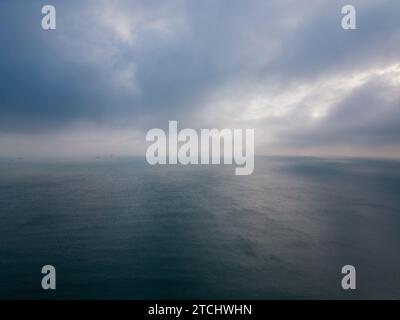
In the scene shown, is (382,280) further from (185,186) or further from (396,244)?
(185,186)

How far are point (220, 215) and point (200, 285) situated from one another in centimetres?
1699

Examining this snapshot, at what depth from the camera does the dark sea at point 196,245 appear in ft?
66.9

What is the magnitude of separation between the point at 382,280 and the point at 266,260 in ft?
31.0

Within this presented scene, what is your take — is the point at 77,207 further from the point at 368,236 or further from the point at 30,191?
the point at 368,236

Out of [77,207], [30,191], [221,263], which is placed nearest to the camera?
[221,263]

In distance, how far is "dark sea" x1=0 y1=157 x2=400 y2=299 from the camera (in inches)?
803

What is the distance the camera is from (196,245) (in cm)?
2711

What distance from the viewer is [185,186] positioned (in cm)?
5600

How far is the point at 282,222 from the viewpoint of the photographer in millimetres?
34562

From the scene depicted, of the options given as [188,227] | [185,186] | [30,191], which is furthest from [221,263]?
[30,191]

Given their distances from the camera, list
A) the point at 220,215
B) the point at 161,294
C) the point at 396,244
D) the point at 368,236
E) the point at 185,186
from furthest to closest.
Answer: the point at 185,186 → the point at 220,215 → the point at 368,236 → the point at 396,244 → the point at 161,294

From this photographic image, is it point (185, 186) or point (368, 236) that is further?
point (185, 186)

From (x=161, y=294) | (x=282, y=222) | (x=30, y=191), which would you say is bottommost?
(x=161, y=294)

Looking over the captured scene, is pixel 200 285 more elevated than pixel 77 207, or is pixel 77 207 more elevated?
pixel 77 207
